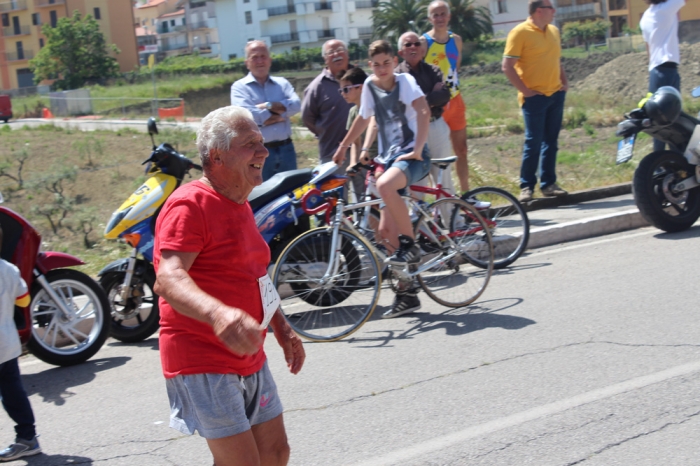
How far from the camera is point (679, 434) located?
4.20 metres

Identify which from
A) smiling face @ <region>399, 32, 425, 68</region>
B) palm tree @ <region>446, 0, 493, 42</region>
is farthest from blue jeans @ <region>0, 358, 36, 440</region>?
palm tree @ <region>446, 0, 493, 42</region>

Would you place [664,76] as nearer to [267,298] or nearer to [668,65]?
[668,65]

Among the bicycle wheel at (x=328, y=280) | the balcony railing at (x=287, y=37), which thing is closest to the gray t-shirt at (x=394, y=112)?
the bicycle wheel at (x=328, y=280)

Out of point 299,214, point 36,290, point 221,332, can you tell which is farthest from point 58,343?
point 221,332

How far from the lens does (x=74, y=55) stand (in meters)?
83.4

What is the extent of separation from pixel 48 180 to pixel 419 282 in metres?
18.3

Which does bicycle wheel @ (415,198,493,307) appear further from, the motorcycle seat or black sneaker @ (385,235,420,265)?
the motorcycle seat

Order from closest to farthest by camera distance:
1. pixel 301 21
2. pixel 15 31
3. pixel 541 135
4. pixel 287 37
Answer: pixel 541 135, pixel 15 31, pixel 301 21, pixel 287 37

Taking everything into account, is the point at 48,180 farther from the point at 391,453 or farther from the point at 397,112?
the point at 391,453

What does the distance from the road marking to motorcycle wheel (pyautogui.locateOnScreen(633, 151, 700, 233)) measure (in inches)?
142

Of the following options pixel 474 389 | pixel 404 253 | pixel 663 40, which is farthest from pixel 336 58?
pixel 474 389

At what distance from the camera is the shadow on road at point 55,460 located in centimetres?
448

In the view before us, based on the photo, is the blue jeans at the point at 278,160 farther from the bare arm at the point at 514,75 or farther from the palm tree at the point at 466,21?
the palm tree at the point at 466,21

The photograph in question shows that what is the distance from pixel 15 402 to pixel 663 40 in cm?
815
